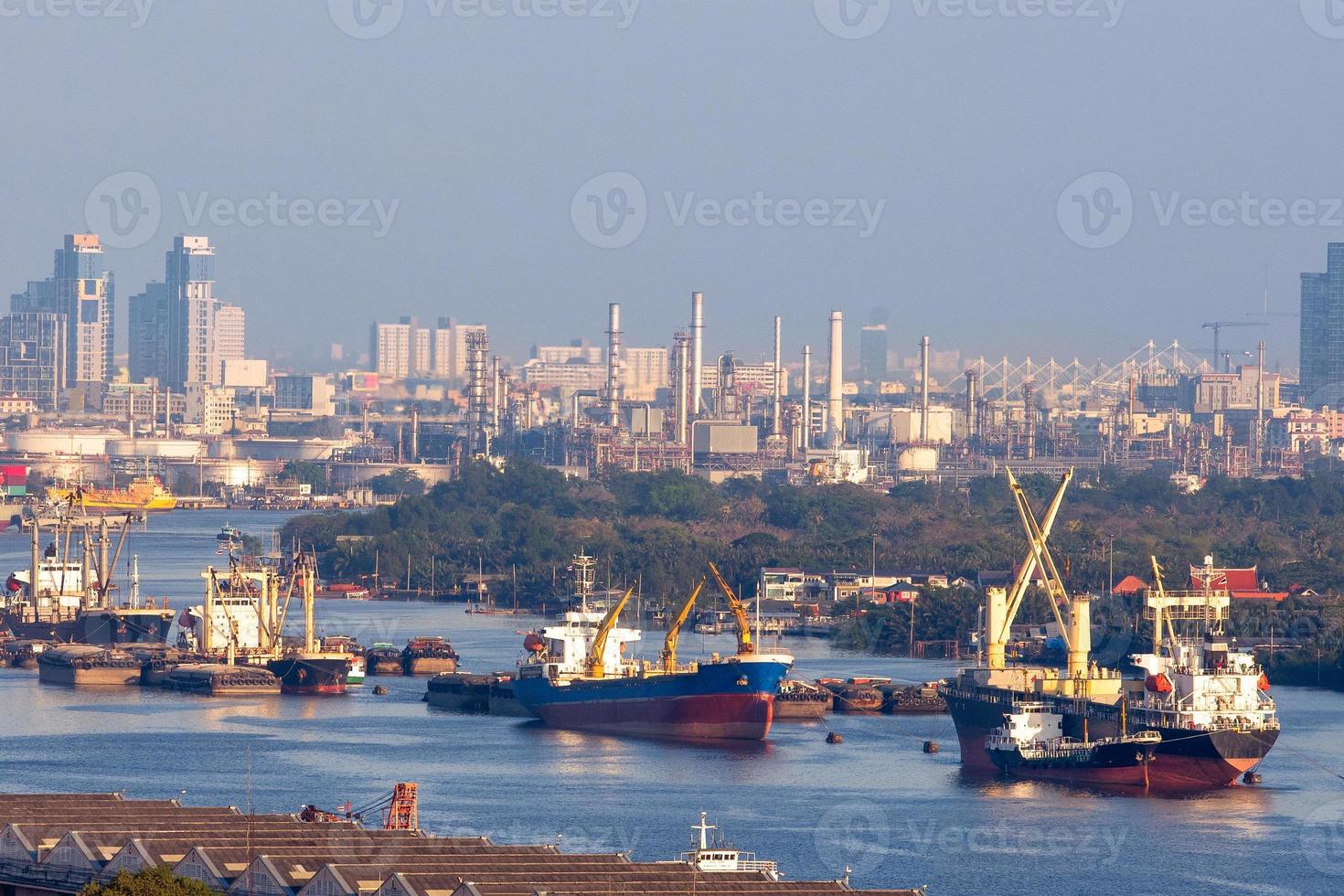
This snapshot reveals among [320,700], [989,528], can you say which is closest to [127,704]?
[320,700]

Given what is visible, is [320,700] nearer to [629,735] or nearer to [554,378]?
[629,735]

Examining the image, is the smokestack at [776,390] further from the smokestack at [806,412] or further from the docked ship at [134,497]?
the docked ship at [134,497]

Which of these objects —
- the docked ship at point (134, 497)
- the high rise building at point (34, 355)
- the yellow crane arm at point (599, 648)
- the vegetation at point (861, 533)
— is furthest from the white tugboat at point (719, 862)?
the high rise building at point (34, 355)

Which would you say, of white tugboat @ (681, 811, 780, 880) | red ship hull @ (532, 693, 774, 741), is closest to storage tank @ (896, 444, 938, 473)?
red ship hull @ (532, 693, 774, 741)

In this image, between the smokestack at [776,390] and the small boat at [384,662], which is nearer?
the small boat at [384,662]

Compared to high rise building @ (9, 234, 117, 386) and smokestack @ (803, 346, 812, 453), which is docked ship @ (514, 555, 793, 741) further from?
high rise building @ (9, 234, 117, 386)

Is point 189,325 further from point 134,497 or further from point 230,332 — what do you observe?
point 134,497
